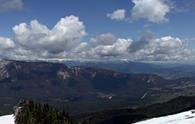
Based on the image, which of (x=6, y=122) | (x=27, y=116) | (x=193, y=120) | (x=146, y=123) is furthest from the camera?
(x=6, y=122)

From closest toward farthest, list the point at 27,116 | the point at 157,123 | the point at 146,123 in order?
the point at 157,123 → the point at 146,123 → the point at 27,116

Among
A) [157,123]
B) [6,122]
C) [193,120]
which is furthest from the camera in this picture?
[6,122]

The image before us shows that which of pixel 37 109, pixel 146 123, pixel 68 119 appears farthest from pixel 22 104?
pixel 146 123

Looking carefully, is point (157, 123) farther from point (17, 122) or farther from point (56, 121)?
point (17, 122)

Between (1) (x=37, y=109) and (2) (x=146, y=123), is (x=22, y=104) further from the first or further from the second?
(2) (x=146, y=123)

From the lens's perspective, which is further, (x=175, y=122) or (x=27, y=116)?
(x=27, y=116)

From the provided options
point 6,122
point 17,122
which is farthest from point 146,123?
point 6,122
